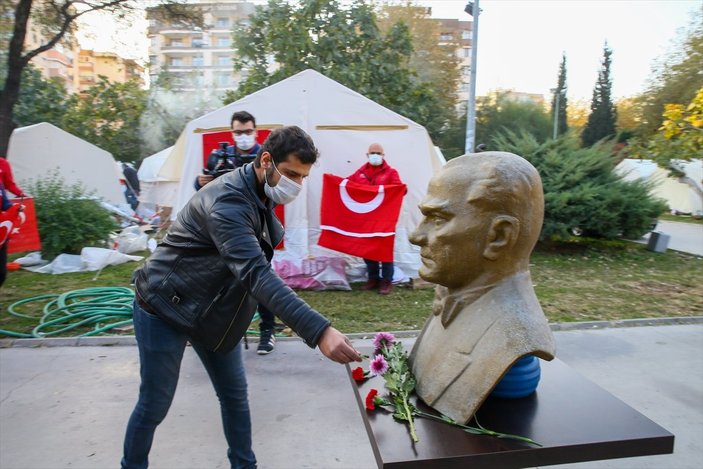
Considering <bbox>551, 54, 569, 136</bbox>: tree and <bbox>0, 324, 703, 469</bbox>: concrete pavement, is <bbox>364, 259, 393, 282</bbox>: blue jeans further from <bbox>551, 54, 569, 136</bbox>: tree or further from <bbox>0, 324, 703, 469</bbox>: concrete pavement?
<bbox>551, 54, 569, 136</bbox>: tree

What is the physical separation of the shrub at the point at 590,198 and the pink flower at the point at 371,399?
772cm

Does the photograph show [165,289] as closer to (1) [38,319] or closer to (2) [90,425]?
(2) [90,425]

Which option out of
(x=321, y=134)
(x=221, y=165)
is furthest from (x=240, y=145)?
(x=321, y=134)

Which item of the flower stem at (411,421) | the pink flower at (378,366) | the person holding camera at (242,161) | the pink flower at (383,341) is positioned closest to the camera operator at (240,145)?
the person holding camera at (242,161)

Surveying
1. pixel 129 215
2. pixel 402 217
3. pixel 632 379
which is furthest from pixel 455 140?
pixel 632 379

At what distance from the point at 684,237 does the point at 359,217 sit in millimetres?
9847

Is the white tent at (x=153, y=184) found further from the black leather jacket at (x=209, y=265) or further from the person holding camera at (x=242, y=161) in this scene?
the black leather jacket at (x=209, y=265)

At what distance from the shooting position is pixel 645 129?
20.5 metres

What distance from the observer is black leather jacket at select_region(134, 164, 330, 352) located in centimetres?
186

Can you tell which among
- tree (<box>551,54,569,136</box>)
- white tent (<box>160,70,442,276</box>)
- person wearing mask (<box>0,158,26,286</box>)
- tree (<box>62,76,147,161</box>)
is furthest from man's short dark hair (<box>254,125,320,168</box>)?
tree (<box>551,54,569,136</box>)

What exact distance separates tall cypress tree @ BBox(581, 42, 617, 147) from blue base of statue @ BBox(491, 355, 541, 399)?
3644 cm

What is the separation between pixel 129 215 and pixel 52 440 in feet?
37.2

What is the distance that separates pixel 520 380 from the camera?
5.99ft

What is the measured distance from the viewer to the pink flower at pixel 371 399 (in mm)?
1786
